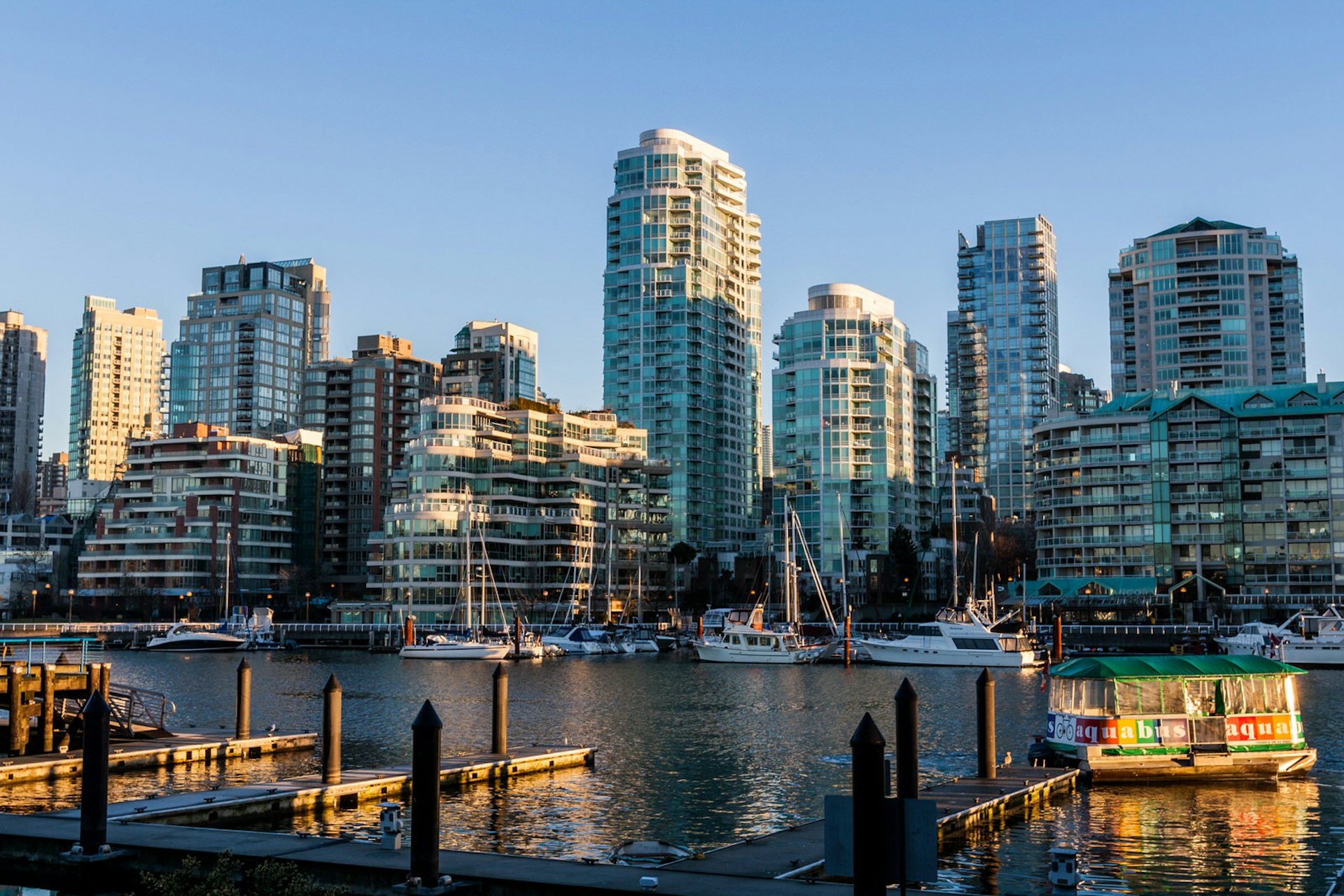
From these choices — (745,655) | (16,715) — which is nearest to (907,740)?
(16,715)

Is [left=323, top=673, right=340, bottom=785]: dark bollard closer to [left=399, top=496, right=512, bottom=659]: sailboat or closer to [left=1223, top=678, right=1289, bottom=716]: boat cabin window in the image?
[left=1223, top=678, right=1289, bottom=716]: boat cabin window

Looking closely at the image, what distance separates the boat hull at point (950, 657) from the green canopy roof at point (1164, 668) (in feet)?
237

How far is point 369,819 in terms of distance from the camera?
3572 cm

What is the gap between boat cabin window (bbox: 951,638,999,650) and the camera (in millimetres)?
118375

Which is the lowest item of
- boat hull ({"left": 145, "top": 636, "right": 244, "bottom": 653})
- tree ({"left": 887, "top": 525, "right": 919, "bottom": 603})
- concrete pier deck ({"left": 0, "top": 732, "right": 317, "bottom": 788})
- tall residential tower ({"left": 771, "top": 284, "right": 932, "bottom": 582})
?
boat hull ({"left": 145, "top": 636, "right": 244, "bottom": 653})

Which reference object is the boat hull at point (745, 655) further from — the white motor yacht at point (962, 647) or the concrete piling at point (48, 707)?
the concrete piling at point (48, 707)

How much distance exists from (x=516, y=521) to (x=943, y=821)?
5530 inches

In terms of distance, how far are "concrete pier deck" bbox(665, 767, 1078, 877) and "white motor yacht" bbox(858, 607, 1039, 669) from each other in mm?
77659

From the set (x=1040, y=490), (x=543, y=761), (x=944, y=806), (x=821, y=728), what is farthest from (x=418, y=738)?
(x=1040, y=490)

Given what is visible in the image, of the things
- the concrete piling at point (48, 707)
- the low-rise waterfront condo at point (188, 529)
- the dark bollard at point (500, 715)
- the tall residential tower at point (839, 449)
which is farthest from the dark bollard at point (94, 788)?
the tall residential tower at point (839, 449)

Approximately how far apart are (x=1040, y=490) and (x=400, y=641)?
79.5 m

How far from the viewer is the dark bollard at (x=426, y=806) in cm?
2456

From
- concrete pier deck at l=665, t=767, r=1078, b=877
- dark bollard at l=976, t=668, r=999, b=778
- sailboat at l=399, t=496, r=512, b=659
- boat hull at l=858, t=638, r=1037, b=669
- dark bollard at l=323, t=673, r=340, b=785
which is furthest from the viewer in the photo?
sailboat at l=399, t=496, r=512, b=659

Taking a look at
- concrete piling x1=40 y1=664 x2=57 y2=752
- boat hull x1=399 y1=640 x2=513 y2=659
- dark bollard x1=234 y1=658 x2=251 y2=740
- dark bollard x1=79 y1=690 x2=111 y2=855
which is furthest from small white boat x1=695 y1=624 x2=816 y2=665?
dark bollard x1=79 y1=690 x2=111 y2=855
